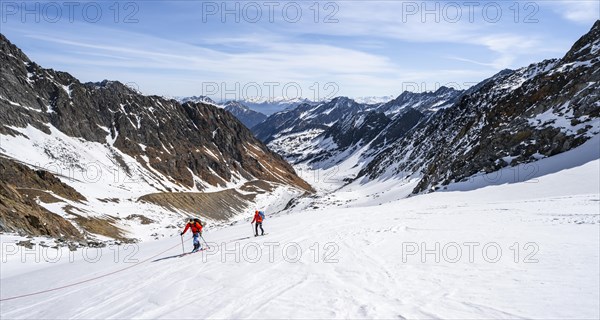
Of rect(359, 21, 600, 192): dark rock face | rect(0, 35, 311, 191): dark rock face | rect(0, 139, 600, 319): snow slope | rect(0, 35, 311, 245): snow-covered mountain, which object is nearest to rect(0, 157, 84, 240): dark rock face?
rect(0, 35, 311, 245): snow-covered mountain

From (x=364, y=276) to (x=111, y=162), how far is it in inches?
4599

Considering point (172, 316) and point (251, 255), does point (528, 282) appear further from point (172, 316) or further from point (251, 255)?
point (251, 255)

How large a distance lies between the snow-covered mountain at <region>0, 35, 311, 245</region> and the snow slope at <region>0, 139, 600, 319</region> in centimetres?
2627

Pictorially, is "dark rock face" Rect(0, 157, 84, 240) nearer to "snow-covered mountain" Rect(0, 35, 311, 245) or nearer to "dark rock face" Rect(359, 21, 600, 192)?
"snow-covered mountain" Rect(0, 35, 311, 245)

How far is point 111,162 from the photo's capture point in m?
113

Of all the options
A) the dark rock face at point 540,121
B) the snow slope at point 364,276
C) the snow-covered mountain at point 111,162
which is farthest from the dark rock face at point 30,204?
the dark rock face at point 540,121

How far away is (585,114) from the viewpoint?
39.5 m

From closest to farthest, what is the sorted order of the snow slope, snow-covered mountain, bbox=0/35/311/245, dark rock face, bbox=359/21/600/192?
the snow slope
dark rock face, bbox=359/21/600/192
snow-covered mountain, bbox=0/35/311/245

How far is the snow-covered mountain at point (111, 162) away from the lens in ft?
211

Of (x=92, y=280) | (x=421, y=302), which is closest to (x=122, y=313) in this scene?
(x=92, y=280)

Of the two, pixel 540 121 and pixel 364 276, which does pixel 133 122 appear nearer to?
pixel 540 121

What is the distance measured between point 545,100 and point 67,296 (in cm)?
5313

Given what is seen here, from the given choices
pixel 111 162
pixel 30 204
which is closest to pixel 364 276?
pixel 30 204

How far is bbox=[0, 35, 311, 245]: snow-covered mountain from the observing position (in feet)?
211
